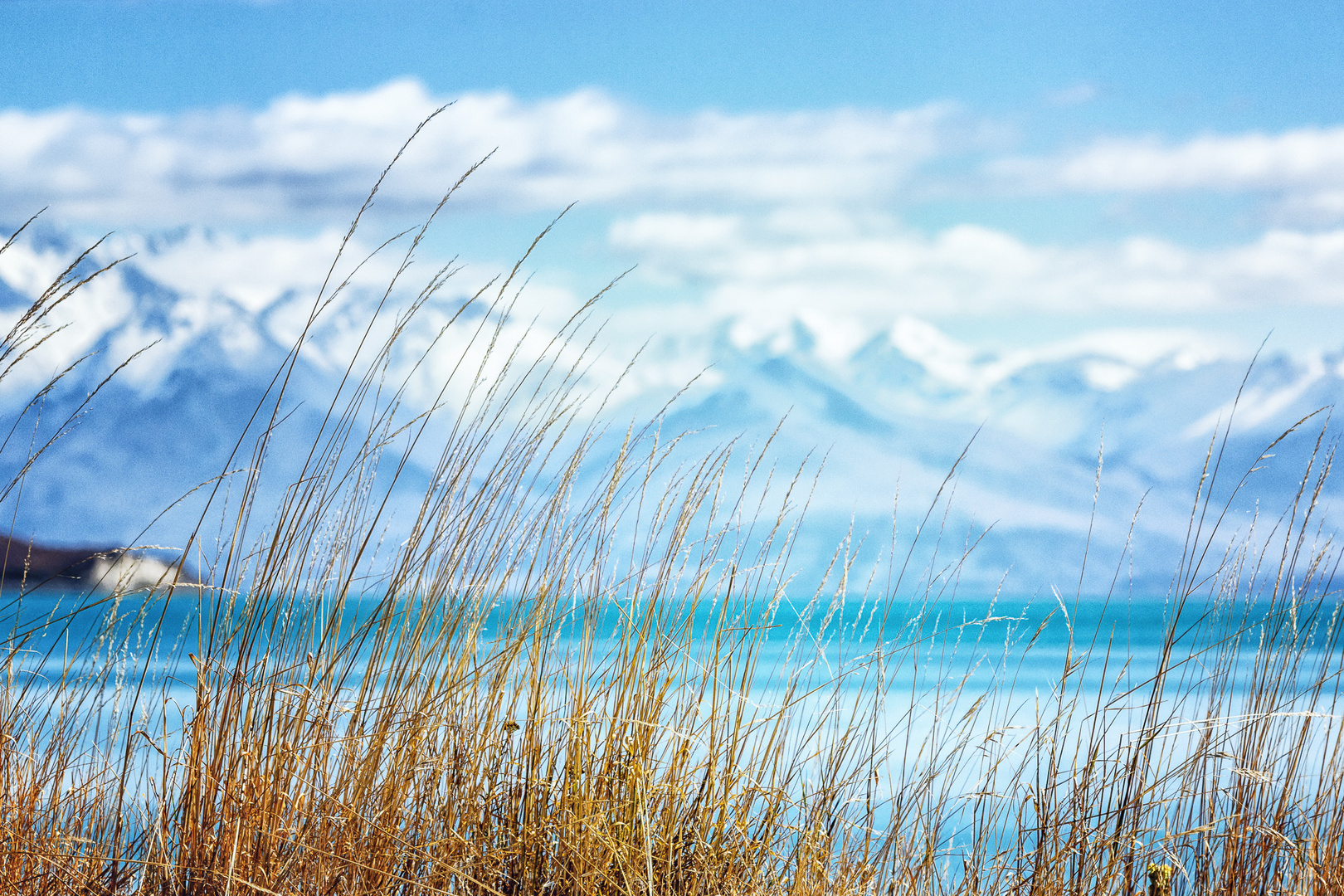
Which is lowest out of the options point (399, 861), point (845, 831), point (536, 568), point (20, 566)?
point (399, 861)

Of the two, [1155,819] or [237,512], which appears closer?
[237,512]

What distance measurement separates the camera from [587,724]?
66.3 inches

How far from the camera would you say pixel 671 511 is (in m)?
1.91

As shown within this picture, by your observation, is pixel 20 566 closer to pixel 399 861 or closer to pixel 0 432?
pixel 0 432

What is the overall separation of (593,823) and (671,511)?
0.59 meters

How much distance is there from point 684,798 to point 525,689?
365 millimetres

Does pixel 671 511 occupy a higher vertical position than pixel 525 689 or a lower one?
higher

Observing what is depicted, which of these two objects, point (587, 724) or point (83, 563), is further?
point (83, 563)

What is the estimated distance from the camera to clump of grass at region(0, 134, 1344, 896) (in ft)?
5.29

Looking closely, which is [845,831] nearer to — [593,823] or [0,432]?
[593,823]

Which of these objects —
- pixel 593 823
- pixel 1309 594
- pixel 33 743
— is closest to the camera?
pixel 593 823

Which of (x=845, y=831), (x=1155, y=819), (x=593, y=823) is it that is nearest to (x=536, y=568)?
(x=593, y=823)

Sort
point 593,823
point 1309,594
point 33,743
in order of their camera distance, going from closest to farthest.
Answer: point 593,823, point 33,743, point 1309,594

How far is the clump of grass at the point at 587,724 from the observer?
1611 millimetres
